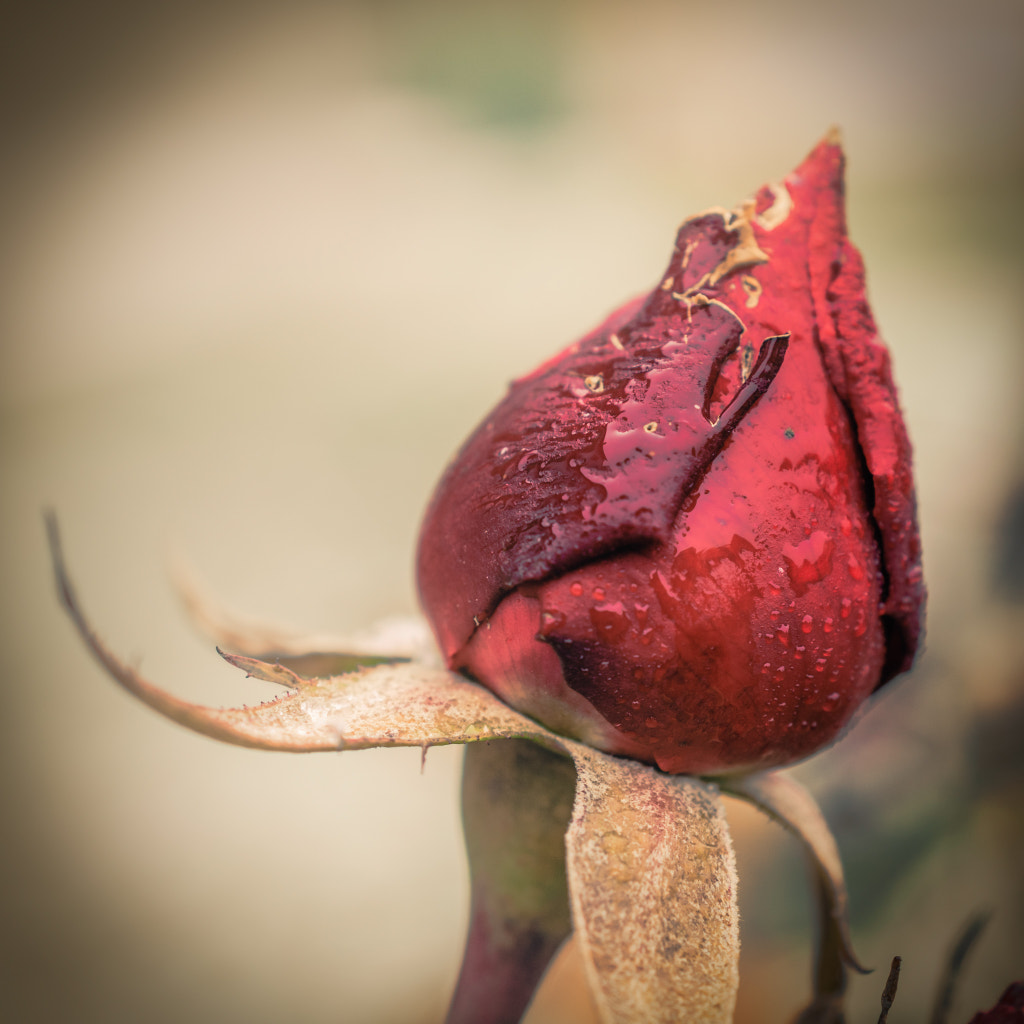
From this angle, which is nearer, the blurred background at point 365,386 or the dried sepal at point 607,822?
the dried sepal at point 607,822

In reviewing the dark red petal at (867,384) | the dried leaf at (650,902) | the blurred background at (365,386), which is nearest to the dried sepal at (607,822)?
the dried leaf at (650,902)

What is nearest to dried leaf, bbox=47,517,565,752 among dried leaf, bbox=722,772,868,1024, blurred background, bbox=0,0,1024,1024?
dried leaf, bbox=722,772,868,1024

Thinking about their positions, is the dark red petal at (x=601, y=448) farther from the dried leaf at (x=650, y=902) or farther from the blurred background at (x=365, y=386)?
the blurred background at (x=365, y=386)

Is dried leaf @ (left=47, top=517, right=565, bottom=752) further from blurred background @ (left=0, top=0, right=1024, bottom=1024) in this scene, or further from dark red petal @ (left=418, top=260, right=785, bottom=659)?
blurred background @ (left=0, top=0, right=1024, bottom=1024)

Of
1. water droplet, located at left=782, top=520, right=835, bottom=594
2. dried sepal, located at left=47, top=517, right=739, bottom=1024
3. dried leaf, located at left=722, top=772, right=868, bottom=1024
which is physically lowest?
dried leaf, located at left=722, top=772, right=868, bottom=1024

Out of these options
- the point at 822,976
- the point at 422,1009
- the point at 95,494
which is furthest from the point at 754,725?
the point at 95,494

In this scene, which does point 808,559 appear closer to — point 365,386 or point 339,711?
point 339,711
